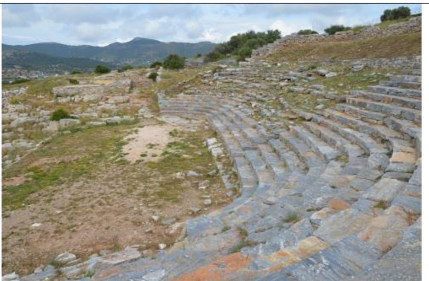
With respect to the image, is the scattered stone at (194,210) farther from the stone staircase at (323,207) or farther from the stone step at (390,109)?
the stone step at (390,109)

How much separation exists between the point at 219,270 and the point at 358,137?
4.94 meters

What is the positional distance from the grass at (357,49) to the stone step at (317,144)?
8.33 metres

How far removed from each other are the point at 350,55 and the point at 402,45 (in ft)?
9.55

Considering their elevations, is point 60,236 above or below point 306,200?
below

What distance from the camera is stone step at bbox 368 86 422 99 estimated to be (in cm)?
786

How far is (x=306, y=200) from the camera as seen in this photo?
4637 mm

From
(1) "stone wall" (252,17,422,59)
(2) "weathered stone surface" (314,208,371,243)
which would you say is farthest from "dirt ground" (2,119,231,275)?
(1) "stone wall" (252,17,422,59)

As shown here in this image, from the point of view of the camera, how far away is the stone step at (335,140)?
20.6 feet

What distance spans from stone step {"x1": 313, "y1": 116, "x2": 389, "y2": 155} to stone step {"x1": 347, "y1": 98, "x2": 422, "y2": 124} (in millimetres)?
923

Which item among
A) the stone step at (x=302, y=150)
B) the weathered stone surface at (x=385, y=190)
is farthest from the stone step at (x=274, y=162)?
the weathered stone surface at (x=385, y=190)

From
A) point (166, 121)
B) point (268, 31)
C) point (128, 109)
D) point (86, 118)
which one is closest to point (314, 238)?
point (166, 121)

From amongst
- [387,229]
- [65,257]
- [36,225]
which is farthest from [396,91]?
[36,225]

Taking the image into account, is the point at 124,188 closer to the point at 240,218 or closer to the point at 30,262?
the point at 30,262

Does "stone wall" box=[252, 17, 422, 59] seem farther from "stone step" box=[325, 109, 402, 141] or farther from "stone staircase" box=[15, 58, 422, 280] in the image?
"stone step" box=[325, 109, 402, 141]
